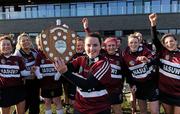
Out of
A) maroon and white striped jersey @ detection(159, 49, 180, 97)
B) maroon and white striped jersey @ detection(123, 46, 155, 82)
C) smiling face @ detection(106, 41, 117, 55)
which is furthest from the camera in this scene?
maroon and white striped jersey @ detection(123, 46, 155, 82)

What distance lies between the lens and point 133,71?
8750 mm

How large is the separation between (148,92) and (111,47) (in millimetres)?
1182

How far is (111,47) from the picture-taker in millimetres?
8586

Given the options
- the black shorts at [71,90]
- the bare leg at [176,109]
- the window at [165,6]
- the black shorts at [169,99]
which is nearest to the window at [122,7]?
the window at [165,6]

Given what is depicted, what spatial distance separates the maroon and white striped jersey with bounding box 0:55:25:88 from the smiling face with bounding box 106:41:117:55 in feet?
5.55

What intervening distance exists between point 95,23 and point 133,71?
98.2 ft

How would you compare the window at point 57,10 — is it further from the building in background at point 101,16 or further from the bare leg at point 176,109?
the bare leg at point 176,109

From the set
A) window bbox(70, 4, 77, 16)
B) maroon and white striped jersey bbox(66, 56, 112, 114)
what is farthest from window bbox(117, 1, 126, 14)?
maroon and white striped jersey bbox(66, 56, 112, 114)

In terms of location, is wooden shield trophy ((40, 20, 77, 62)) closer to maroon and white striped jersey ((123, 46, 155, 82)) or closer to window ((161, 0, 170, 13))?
maroon and white striped jersey ((123, 46, 155, 82))

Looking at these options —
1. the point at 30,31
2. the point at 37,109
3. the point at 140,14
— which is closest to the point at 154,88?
the point at 37,109

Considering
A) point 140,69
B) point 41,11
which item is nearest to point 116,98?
point 140,69

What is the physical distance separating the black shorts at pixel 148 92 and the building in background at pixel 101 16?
2792cm

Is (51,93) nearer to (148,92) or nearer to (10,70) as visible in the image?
(10,70)

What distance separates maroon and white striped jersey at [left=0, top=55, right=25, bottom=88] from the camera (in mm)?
8258
